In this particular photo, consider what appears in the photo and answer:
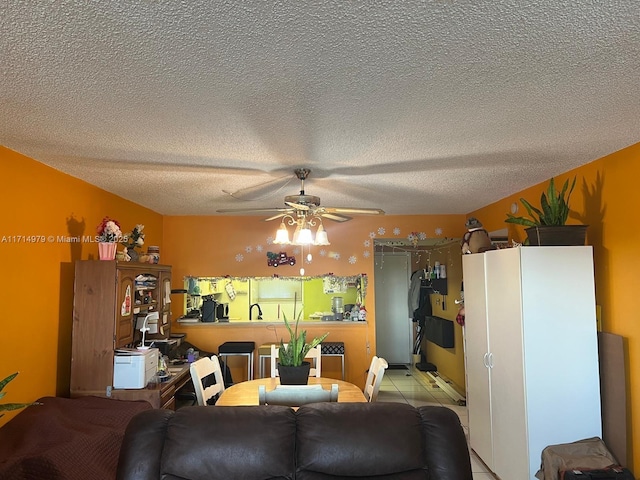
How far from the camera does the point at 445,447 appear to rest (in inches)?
71.9

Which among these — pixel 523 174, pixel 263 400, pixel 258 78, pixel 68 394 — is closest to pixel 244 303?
pixel 68 394

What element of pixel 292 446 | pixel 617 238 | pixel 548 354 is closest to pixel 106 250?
pixel 292 446

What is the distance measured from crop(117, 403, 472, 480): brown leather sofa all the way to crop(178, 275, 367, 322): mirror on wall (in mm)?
3759

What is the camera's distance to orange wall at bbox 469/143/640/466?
8.82 ft

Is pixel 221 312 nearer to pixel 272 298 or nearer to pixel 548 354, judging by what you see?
pixel 272 298

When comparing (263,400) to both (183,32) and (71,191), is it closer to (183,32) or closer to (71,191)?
(183,32)

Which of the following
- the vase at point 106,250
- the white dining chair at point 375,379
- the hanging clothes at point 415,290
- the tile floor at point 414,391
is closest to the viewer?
the white dining chair at point 375,379

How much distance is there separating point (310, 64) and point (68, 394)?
10.9 feet

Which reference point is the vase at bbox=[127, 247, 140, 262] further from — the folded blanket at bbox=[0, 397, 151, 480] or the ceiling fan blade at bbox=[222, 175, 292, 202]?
the folded blanket at bbox=[0, 397, 151, 480]

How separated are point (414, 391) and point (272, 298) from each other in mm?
2460

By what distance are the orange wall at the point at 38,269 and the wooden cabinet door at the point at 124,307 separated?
0.39m

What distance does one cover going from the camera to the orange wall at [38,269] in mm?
2725

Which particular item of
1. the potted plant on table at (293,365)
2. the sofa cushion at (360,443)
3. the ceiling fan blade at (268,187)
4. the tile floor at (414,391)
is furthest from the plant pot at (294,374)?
the tile floor at (414,391)

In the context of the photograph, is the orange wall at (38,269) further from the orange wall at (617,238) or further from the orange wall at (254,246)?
the orange wall at (617,238)
